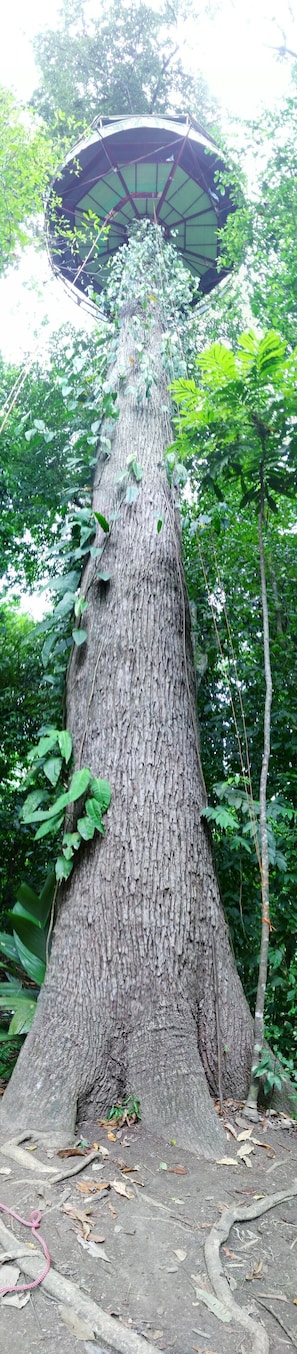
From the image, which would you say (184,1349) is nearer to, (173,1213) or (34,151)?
(173,1213)

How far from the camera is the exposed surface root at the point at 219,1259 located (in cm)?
176

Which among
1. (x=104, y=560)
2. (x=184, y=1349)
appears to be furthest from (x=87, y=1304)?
(x=104, y=560)

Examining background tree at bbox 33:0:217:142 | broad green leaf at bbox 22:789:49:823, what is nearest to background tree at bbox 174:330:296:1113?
broad green leaf at bbox 22:789:49:823

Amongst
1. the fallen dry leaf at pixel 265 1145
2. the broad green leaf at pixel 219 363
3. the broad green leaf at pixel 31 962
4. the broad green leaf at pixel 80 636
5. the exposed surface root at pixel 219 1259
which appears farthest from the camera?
the broad green leaf at pixel 80 636

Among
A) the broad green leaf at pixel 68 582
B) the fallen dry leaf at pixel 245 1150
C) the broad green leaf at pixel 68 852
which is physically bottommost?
the fallen dry leaf at pixel 245 1150

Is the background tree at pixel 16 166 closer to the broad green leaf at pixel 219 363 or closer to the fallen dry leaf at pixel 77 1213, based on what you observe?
the broad green leaf at pixel 219 363

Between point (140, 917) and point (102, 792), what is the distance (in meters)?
0.55

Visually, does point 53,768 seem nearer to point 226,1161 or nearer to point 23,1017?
point 23,1017

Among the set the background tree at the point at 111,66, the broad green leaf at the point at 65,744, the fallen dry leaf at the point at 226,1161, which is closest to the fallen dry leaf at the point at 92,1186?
the fallen dry leaf at the point at 226,1161

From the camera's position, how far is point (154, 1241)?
2049 mm

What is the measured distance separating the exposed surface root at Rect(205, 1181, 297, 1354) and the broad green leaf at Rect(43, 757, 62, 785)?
1.75 metres

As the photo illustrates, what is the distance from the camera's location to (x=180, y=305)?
6.00m

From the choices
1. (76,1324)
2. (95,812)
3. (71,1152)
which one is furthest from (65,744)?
(76,1324)

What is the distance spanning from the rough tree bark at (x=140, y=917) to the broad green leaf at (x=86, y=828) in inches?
3.4
